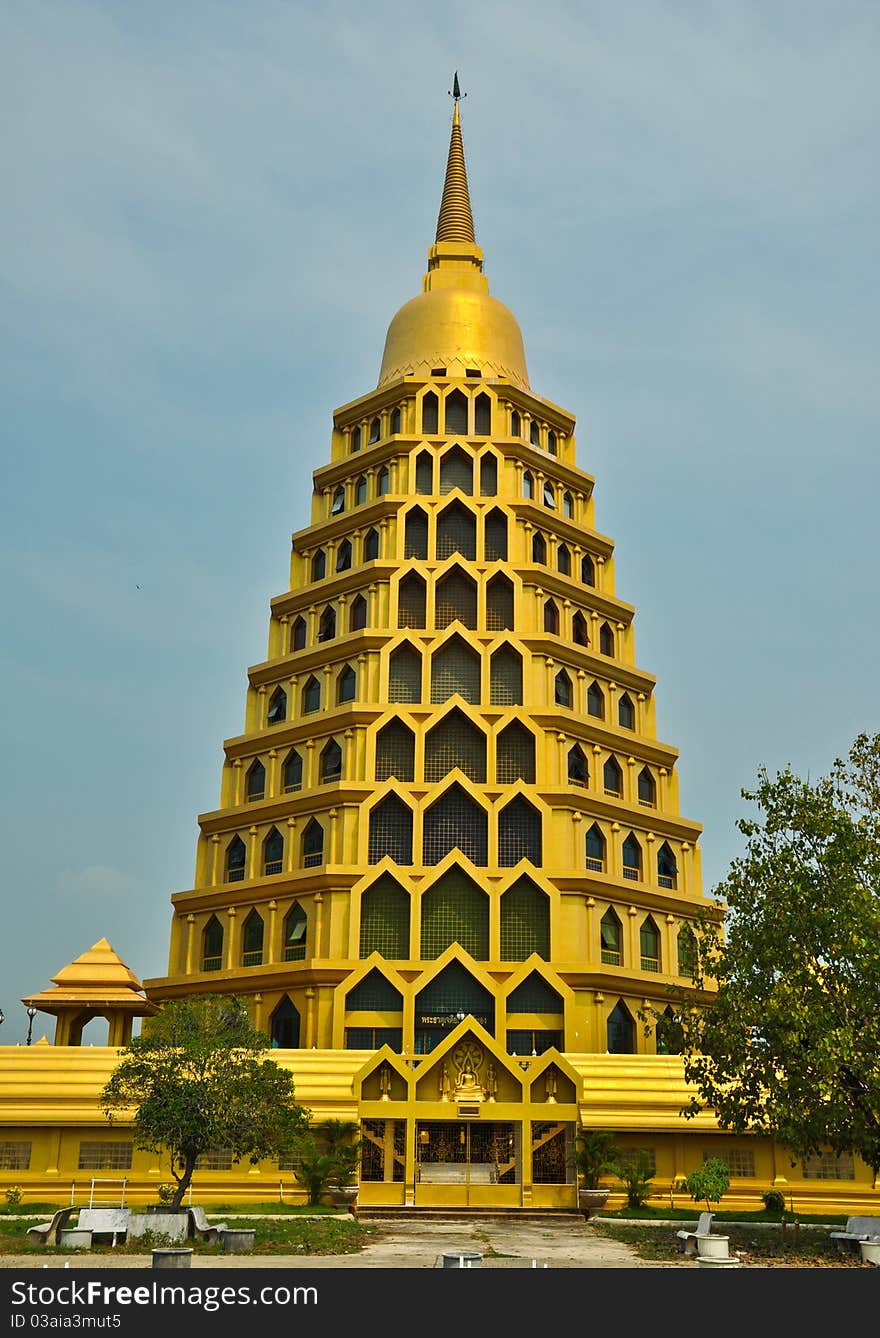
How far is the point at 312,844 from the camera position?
48.1 meters

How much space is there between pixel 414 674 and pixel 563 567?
9916mm

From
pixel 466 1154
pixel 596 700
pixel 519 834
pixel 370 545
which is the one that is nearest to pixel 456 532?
pixel 370 545

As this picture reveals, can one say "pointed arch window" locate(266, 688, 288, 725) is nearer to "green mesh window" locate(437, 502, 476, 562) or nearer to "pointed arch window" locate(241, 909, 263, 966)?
"green mesh window" locate(437, 502, 476, 562)

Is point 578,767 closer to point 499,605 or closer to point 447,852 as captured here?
point 447,852

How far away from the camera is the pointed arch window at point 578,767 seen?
50.1 metres

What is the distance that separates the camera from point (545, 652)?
51.1 metres

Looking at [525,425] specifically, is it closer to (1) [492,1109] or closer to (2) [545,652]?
(2) [545,652]

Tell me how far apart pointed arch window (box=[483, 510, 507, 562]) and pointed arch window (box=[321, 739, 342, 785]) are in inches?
396

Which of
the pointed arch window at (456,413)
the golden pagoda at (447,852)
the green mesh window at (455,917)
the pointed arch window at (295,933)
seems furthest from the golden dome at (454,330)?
the pointed arch window at (295,933)

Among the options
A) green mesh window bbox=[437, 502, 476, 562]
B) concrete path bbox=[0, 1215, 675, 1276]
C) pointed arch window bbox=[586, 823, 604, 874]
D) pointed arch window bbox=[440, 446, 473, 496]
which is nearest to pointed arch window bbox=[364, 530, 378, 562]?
green mesh window bbox=[437, 502, 476, 562]

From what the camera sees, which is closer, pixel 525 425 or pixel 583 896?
pixel 583 896

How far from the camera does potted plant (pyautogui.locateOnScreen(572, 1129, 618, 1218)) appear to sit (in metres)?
37.4
